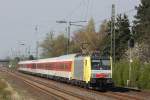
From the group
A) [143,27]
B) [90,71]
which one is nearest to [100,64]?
[90,71]

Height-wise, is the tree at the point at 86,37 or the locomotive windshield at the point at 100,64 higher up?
the tree at the point at 86,37

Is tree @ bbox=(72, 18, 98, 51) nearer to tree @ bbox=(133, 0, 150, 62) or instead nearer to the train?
tree @ bbox=(133, 0, 150, 62)

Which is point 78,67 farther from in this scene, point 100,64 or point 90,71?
point 90,71

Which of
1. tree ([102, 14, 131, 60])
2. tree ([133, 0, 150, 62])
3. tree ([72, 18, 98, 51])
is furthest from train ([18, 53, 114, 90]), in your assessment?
tree ([72, 18, 98, 51])

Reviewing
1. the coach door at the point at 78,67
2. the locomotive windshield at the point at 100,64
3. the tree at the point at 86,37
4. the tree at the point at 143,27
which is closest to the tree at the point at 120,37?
the tree at the point at 143,27

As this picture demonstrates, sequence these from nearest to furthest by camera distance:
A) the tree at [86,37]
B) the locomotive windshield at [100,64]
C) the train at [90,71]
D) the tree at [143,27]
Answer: the train at [90,71], the locomotive windshield at [100,64], the tree at [143,27], the tree at [86,37]

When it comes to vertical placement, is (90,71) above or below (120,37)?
below

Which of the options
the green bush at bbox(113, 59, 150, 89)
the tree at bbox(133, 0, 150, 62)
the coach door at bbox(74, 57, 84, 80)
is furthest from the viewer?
the tree at bbox(133, 0, 150, 62)

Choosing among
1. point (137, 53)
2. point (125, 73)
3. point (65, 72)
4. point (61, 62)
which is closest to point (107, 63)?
point (125, 73)

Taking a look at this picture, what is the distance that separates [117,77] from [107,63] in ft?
36.0

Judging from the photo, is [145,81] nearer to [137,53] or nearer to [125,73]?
[125,73]

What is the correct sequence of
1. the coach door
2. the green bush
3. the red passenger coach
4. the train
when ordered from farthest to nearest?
the red passenger coach → the green bush → the coach door → the train

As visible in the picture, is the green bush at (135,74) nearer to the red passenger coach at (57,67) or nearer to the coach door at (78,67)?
the red passenger coach at (57,67)

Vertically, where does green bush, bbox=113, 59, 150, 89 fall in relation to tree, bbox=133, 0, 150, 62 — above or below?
below
